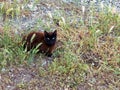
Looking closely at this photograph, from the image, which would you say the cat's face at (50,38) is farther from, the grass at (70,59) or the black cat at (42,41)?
the grass at (70,59)

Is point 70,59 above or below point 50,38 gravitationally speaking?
below

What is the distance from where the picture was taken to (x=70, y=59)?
4.83 meters

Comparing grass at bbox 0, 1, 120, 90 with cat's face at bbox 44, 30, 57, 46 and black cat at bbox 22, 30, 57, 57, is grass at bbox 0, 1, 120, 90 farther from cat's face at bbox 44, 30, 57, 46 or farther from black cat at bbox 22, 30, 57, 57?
cat's face at bbox 44, 30, 57, 46

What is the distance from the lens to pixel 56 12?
5.64m

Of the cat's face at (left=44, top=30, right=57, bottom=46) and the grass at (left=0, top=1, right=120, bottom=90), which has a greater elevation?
the cat's face at (left=44, top=30, right=57, bottom=46)

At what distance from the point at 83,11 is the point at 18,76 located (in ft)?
4.38

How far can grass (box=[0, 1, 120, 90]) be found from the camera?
185 inches

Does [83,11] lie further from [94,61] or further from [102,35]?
[94,61]

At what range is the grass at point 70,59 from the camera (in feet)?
15.4

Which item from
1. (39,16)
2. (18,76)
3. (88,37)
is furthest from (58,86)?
(39,16)

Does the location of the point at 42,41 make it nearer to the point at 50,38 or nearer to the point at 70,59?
the point at 50,38

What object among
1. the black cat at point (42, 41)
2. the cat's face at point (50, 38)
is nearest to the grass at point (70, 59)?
the black cat at point (42, 41)

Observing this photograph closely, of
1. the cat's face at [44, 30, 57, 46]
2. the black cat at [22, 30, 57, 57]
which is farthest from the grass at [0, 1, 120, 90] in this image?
the cat's face at [44, 30, 57, 46]

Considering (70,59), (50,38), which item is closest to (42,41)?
(50,38)
